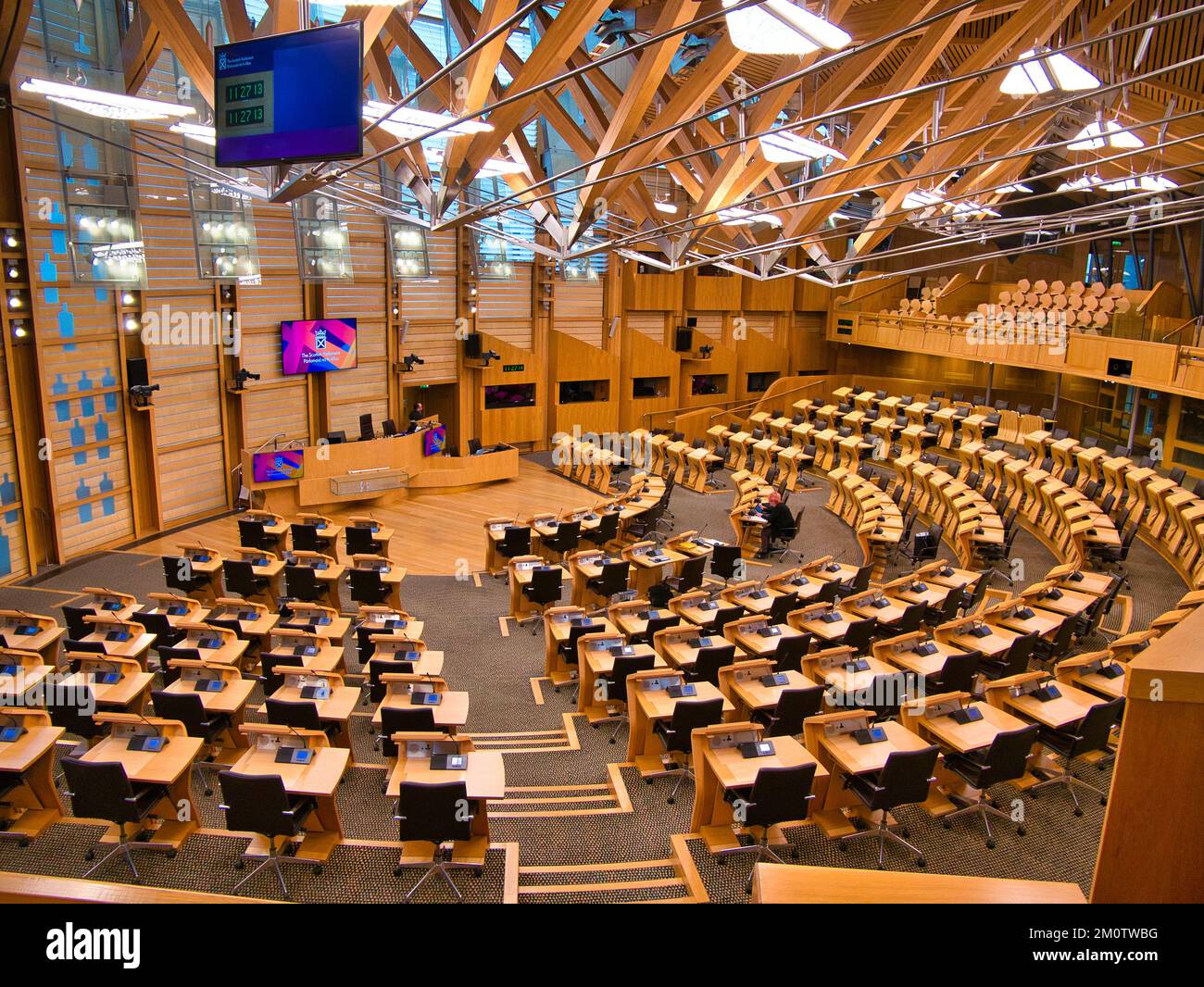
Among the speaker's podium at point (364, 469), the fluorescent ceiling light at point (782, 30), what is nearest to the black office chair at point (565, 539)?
the speaker's podium at point (364, 469)

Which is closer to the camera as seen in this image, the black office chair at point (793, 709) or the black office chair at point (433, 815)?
the black office chair at point (433, 815)

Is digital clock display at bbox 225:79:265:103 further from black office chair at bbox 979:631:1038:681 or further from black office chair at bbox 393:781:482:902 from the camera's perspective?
black office chair at bbox 979:631:1038:681

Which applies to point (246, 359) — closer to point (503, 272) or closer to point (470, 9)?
point (503, 272)

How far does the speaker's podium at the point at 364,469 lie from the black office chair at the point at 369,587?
19.1ft

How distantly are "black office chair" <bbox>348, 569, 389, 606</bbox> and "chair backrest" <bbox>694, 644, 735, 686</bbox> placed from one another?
4.83 meters

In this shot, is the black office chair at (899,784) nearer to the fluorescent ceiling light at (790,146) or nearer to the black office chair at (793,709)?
the black office chair at (793,709)

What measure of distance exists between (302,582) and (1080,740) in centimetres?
893

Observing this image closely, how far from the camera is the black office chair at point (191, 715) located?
7.40 metres

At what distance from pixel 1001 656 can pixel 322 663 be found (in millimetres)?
7015

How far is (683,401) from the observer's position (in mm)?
27109

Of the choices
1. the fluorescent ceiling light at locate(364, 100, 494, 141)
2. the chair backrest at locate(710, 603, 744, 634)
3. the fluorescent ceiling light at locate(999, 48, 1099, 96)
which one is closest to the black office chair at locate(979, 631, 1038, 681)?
the chair backrest at locate(710, 603, 744, 634)
